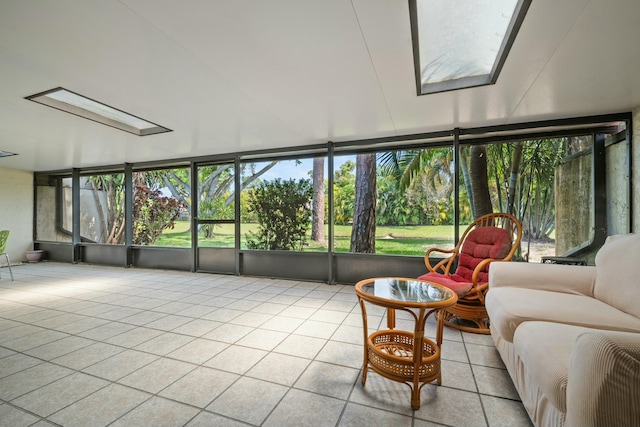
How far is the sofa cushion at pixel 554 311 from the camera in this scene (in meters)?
1.44

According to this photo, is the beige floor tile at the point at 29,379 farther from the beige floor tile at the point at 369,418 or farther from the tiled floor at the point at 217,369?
the beige floor tile at the point at 369,418

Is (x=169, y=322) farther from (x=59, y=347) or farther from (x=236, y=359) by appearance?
(x=236, y=359)

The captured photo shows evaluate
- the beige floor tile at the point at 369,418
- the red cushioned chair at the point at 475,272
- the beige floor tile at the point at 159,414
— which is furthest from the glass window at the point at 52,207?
the red cushioned chair at the point at 475,272

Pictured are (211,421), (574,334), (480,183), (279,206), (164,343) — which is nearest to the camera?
(574,334)

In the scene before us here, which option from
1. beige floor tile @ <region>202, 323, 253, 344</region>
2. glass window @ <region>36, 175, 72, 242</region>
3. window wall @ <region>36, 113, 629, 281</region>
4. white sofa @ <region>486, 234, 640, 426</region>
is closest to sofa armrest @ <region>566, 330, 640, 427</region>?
white sofa @ <region>486, 234, 640, 426</region>

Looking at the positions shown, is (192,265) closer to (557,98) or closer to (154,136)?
(154,136)

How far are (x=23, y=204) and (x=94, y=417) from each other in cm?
838

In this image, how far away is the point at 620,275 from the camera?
1712mm

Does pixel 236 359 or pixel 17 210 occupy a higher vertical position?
pixel 17 210

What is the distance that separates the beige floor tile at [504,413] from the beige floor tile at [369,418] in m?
0.46

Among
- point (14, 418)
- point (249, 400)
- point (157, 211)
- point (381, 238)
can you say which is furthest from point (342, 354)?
point (157, 211)

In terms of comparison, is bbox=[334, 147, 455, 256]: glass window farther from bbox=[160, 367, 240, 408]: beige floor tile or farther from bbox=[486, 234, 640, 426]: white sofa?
bbox=[160, 367, 240, 408]: beige floor tile

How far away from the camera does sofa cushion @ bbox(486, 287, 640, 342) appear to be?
1.44m

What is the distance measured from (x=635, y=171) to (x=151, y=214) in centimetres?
857
